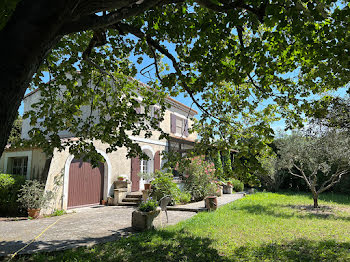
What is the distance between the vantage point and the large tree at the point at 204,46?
1.93 meters

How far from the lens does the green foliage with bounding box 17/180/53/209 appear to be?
8.57 metres

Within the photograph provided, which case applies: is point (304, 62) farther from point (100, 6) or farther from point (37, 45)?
point (37, 45)

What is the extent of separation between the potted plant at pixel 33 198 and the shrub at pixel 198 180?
7179mm

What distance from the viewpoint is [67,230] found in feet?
22.2

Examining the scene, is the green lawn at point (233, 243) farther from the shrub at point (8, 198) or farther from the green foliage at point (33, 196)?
the shrub at point (8, 198)

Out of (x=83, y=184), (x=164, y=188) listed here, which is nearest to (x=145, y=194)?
(x=164, y=188)

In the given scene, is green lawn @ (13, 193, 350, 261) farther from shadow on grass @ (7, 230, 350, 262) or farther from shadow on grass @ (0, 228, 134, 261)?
shadow on grass @ (0, 228, 134, 261)

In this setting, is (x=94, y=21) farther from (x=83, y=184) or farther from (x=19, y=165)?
(x=19, y=165)

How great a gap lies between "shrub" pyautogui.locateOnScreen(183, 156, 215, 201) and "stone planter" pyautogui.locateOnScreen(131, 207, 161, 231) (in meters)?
6.25

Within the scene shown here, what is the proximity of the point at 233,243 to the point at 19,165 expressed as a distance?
10790 millimetres

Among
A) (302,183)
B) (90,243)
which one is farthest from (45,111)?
(302,183)

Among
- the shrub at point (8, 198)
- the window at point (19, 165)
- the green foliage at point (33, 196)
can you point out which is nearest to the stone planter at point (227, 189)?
the green foliage at point (33, 196)

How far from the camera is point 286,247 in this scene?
5410 mm

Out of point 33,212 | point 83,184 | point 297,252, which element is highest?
point 83,184
